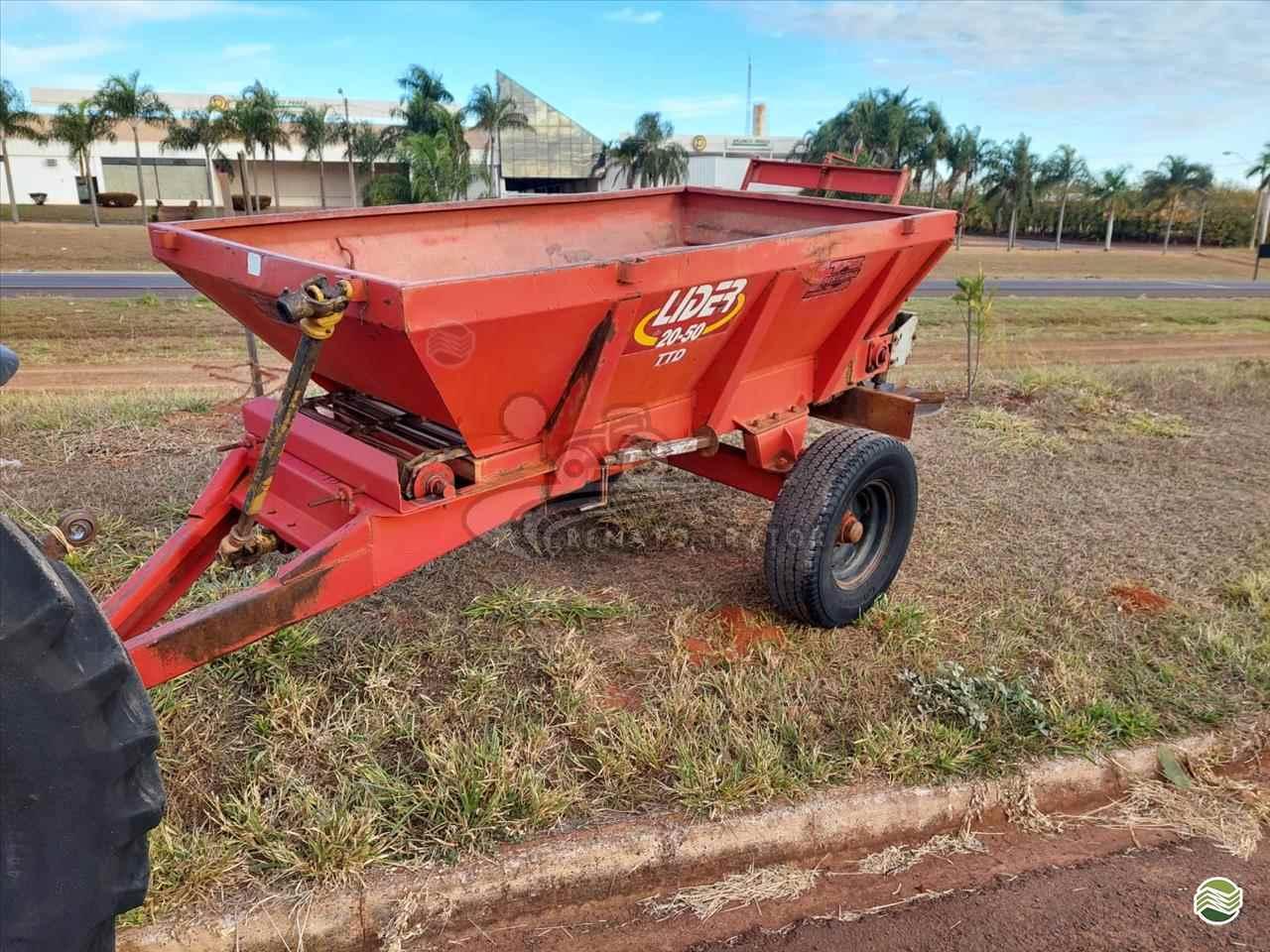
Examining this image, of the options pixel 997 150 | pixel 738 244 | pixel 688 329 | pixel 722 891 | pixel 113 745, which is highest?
pixel 997 150

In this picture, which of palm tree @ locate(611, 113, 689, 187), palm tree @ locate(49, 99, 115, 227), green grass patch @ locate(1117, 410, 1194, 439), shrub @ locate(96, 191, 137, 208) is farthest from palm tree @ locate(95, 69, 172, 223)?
green grass patch @ locate(1117, 410, 1194, 439)

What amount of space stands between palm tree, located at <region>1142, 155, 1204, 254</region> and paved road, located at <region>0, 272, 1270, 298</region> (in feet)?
74.4

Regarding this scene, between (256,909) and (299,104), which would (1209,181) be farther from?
(256,909)

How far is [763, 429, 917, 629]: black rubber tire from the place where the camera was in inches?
159

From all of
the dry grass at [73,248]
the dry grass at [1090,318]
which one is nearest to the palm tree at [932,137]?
the dry grass at [1090,318]

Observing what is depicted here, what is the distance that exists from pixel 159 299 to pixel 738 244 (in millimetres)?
15558

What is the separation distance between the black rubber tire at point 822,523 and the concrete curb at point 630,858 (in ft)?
3.34

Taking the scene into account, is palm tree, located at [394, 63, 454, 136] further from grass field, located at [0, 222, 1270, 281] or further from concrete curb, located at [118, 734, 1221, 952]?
concrete curb, located at [118, 734, 1221, 952]

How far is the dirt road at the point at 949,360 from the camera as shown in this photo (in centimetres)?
981

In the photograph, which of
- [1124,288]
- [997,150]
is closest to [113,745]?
[1124,288]

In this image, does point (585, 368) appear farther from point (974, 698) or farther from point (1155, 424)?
point (1155, 424)

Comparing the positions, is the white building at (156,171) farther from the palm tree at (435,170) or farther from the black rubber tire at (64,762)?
the black rubber tire at (64,762)

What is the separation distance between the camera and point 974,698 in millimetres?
3748

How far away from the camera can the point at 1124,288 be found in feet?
86.7
